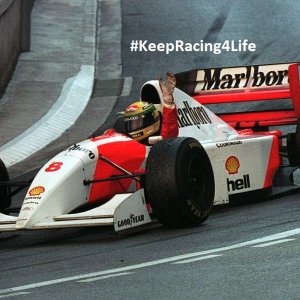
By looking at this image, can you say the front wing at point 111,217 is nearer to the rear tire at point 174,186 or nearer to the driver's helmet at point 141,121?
the rear tire at point 174,186

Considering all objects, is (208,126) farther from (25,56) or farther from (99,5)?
(99,5)

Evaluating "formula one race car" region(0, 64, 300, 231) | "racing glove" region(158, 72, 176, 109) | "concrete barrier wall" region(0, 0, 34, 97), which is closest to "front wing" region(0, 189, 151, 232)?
"formula one race car" region(0, 64, 300, 231)

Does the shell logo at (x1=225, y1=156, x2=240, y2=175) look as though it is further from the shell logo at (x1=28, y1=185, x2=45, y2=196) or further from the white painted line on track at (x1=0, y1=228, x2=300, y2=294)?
the white painted line on track at (x1=0, y1=228, x2=300, y2=294)

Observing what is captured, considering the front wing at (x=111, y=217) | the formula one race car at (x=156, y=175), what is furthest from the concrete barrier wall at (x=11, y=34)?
the front wing at (x=111, y=217)

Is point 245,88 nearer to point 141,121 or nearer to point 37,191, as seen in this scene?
point 141,121

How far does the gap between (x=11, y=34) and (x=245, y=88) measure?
1152 cm

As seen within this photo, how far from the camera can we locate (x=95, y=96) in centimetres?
2292

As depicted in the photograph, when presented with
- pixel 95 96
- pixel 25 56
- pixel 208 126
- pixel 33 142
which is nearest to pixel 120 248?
pixel 208 126

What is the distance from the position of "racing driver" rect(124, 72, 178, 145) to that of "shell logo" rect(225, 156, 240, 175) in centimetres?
68

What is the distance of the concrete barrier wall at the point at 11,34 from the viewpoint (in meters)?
23.4

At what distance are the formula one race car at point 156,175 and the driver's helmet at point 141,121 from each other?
16 centimetres

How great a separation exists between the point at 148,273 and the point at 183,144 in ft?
9.23

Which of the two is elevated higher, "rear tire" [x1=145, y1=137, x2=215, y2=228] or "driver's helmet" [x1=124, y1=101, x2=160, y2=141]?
"driver's helmet" [x1=124, y1=101, x2=160, y2=141]

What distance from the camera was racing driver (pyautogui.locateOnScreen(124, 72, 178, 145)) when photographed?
11859mm
